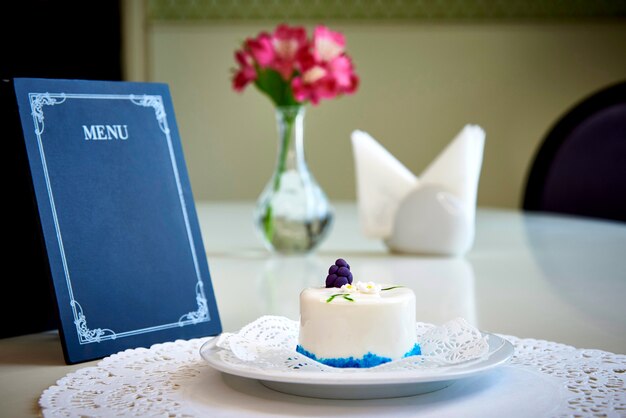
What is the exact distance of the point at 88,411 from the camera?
63cm

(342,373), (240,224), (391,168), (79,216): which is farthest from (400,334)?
(240,224)

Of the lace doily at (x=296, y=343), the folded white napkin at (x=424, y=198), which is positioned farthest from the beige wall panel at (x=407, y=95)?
the lace doily at (x=296, y=343)

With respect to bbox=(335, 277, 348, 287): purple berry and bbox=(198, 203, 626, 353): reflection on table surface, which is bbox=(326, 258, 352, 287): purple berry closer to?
bbox=(335, 277, 348, 287): purple berry

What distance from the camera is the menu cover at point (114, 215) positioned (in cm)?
86

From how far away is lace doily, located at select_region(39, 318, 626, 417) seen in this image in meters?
0.63

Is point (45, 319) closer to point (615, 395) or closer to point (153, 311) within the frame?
point (153, 311)

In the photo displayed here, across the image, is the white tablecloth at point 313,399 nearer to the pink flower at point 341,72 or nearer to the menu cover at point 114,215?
the menu cover at point 114,215

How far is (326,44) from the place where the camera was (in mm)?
1610

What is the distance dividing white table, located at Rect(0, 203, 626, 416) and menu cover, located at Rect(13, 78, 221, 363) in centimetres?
6

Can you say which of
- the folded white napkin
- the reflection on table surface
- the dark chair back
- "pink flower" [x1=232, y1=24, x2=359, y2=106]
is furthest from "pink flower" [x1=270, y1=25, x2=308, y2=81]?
the dark chair back

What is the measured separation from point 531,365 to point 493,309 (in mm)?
353

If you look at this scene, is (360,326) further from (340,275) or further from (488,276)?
(488,276)

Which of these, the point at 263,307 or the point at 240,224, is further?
the point at 240,224

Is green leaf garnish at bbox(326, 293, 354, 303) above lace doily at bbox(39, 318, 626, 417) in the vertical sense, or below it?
above
